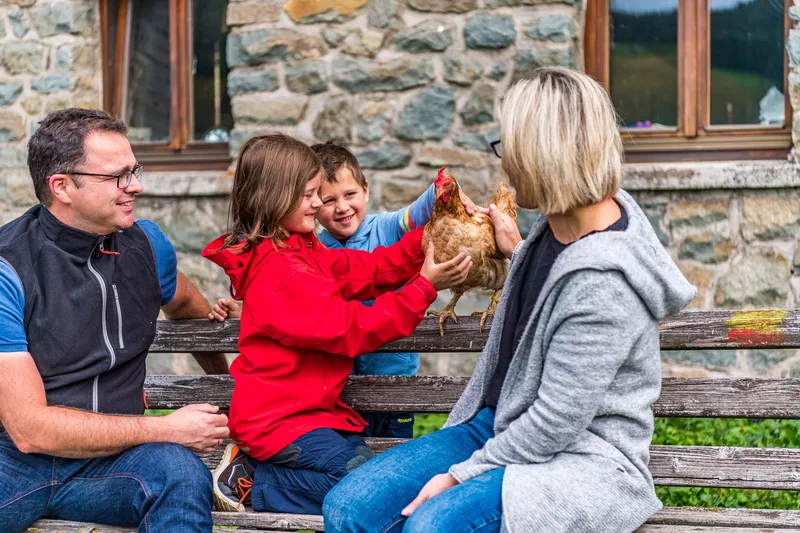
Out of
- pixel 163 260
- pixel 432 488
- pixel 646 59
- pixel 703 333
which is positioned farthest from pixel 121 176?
pixel 646 59

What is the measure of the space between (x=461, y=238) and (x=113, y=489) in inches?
50.7

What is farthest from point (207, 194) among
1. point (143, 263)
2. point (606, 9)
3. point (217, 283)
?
point (143, 263)

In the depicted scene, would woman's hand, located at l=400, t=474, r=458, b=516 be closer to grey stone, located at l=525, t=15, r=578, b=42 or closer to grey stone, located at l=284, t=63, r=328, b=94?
grey stone, located at l=525, t=15, r=578, b=42

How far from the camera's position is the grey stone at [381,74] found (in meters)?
5.47

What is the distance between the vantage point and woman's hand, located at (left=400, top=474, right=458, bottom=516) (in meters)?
2.30

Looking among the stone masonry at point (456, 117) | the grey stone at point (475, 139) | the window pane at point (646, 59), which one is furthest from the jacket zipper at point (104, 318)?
the window pane at point (646, 59)

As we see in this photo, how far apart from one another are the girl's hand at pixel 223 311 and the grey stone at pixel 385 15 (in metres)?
2.61

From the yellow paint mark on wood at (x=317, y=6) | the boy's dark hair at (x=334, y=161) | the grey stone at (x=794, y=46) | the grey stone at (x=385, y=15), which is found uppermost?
the yellow paint mark on wood at (x=317, y=6)

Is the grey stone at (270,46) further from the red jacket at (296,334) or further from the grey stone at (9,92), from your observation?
the red jacket at (296,334)

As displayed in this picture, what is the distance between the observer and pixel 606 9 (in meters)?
5.59

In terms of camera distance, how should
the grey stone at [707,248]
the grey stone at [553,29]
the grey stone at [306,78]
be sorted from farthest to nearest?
the grey stone at [306,78] < the grey stone at [707,248] < the grey stone at [553,29]

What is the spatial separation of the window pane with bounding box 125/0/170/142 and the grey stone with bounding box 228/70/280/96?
0.87m

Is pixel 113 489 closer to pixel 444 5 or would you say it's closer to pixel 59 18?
pixel 444 5

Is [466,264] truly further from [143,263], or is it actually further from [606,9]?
[606,9]
